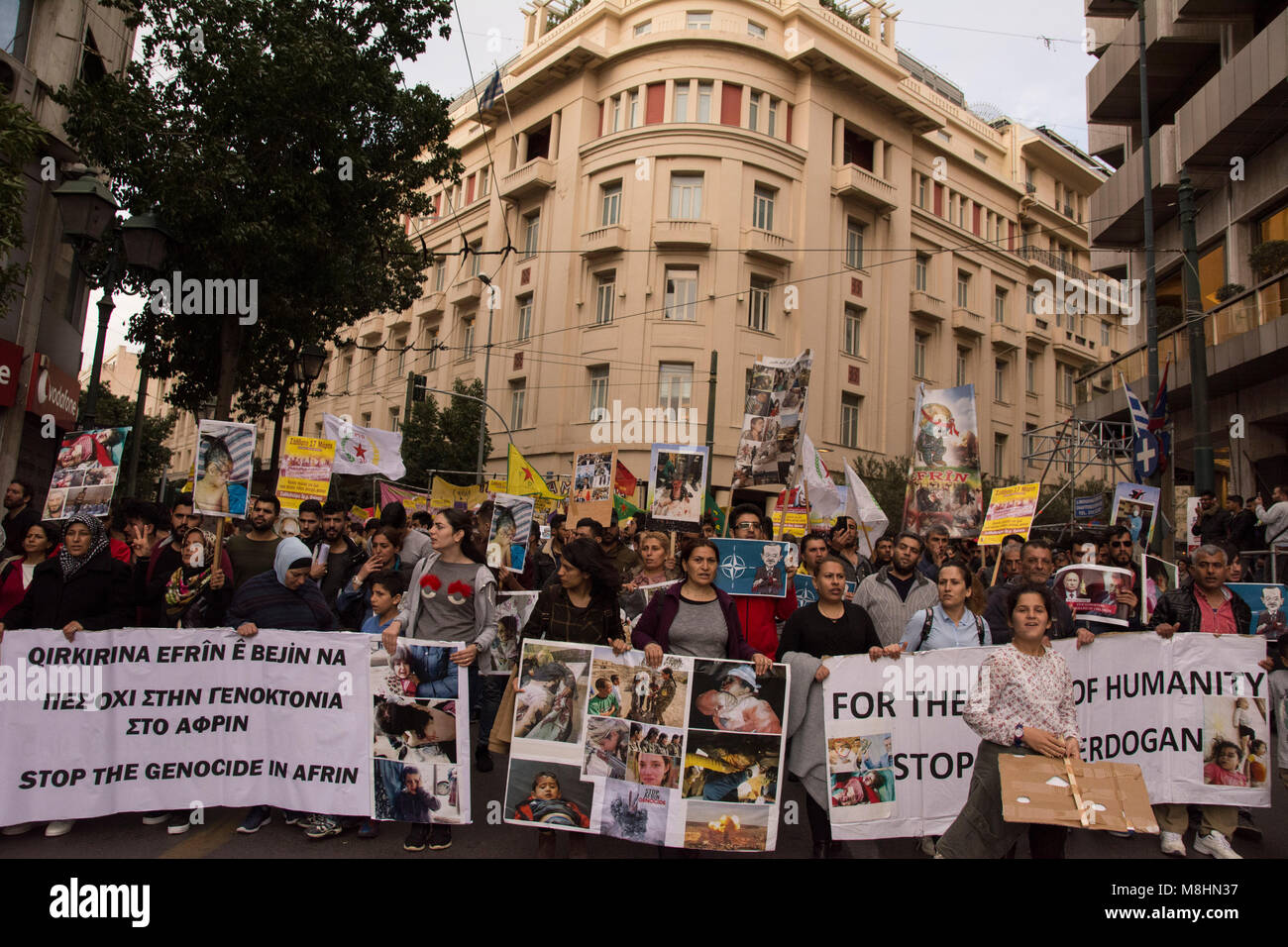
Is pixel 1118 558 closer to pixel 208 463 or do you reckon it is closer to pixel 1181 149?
pixel 208 463

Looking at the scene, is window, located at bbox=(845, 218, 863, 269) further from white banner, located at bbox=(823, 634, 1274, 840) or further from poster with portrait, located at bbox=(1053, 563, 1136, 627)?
white banner, located at bbox=(823, 634, 1274, 840)

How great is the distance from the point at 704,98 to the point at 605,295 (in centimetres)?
761

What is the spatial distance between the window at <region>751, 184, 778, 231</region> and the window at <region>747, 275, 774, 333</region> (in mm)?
1887

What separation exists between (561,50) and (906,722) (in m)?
32.5

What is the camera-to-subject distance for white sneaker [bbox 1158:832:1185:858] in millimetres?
5145

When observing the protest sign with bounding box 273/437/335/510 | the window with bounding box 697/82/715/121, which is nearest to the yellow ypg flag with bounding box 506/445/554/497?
the protest sign with bounding box 273/437/335/510

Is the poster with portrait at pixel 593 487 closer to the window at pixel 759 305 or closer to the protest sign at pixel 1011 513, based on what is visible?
the protest sign at pixel 1011 513

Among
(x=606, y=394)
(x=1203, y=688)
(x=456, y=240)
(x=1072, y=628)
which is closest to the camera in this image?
(x=1203, y=688)

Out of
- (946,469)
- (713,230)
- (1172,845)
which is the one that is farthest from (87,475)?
(713,230)

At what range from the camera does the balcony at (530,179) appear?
109ft

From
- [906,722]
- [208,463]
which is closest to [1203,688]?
[906,722]

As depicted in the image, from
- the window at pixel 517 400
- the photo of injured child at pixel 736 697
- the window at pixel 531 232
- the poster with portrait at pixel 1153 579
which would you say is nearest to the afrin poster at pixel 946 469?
the poster with portrait at pixel 1153 579

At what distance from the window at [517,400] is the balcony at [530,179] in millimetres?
7328

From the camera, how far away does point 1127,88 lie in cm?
2211
